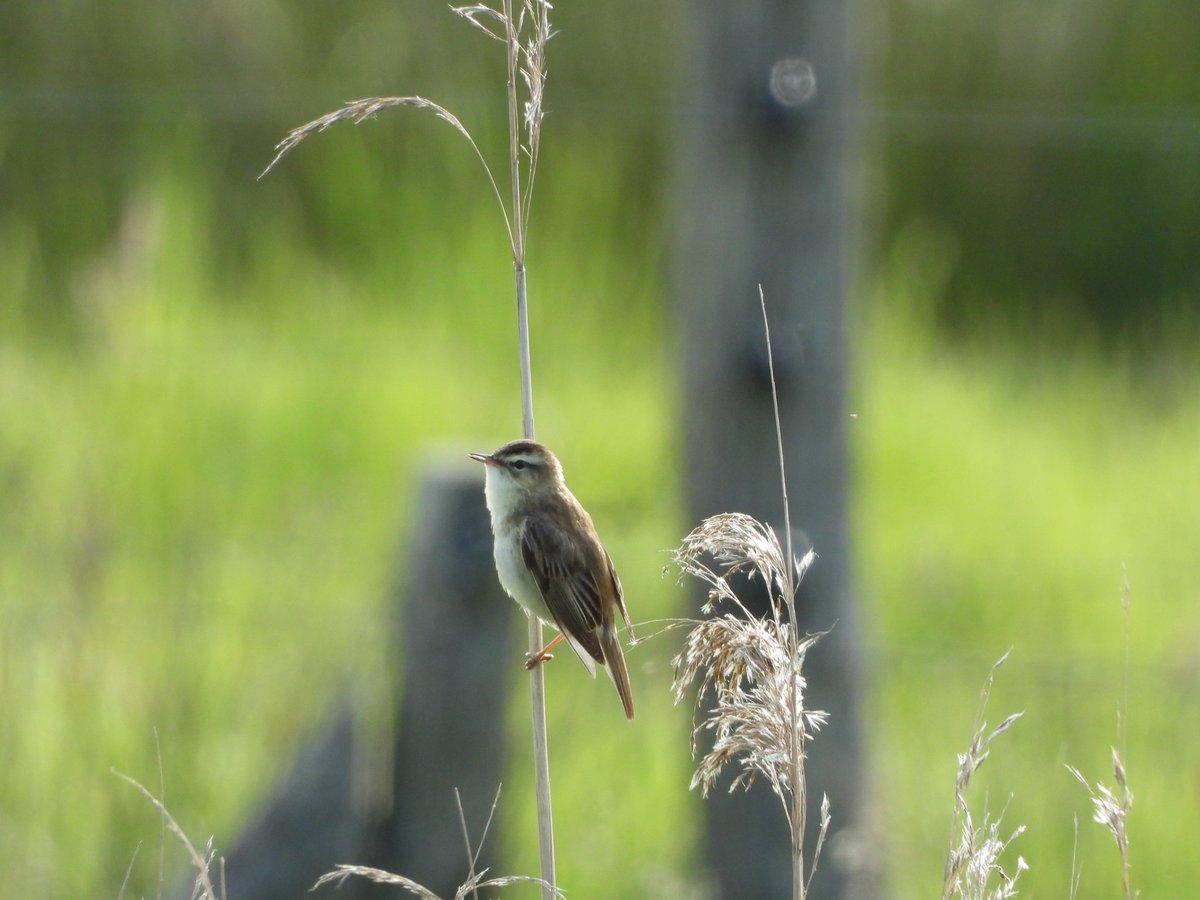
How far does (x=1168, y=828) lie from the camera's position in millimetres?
4031

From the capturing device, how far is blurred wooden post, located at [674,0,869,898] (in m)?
3.13

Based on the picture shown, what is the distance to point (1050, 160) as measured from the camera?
8.62m

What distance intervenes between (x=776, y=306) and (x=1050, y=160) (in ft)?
19.8

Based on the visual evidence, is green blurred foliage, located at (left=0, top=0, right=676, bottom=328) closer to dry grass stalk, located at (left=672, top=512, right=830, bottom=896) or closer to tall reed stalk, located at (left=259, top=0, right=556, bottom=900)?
tall reed stalk, located at (left=259, top=0, right=556, bottom=900)

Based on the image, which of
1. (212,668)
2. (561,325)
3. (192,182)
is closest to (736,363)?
(212,668)

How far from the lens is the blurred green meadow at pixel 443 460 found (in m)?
3.86

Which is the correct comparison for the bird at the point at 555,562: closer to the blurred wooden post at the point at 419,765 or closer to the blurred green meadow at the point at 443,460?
the blurred green meadow at the point at 443,460

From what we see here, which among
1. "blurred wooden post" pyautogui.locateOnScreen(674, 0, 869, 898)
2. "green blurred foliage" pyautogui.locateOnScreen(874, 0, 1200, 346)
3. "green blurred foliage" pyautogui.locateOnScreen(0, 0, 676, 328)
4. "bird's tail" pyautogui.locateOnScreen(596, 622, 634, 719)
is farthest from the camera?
"green blurred foliage" pyautogui.locateOnScreen(874, 0, 1200, 346)

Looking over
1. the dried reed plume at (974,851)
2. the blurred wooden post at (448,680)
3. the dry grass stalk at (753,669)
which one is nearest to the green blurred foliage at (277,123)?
the blurred wooden post at (448,680)

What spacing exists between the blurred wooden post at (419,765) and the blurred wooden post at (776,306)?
1.90 feet

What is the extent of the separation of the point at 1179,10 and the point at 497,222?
15.1 ft

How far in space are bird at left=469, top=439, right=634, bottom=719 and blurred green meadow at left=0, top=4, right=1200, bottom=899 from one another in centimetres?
36

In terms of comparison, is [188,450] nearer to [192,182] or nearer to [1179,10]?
[192,182]

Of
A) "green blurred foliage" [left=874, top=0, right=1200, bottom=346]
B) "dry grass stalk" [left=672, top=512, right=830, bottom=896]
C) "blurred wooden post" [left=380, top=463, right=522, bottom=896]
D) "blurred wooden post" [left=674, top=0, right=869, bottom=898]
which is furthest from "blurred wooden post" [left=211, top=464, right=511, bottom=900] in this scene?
"green blurred foliage" [left=874, top=0, right=1200, bottom=346]
